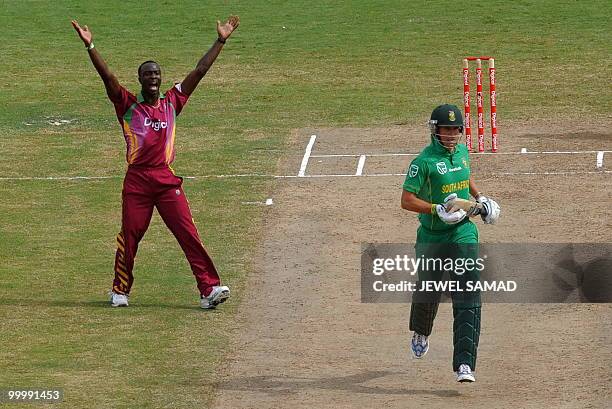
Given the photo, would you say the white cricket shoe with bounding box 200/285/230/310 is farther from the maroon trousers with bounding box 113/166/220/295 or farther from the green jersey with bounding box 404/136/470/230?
the green jersey with bounding box 404/136/470/230

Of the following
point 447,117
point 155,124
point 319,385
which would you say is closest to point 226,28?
point 155,124

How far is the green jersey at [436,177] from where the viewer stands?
12.8 m

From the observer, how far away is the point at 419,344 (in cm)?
1323

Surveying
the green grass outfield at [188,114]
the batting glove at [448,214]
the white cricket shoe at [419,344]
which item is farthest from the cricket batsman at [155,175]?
the batting glove at [448,214]

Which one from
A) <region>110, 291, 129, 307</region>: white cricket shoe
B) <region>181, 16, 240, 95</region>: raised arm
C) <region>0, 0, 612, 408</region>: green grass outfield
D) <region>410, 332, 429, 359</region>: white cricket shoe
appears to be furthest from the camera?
<region>110, 291, 129, 307</region>: white cricket shoe

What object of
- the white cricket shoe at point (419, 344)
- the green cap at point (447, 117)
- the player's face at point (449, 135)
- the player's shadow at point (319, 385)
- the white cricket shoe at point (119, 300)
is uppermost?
the green cap at point (447, 117)

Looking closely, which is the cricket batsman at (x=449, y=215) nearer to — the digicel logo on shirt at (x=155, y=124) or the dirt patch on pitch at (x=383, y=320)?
the dirt patch on pitch at (x=383, y=320)

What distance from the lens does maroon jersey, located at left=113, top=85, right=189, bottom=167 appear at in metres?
15.0

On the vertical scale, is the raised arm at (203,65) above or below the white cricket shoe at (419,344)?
above

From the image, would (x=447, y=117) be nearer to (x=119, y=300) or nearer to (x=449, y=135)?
(x=449, y=135)

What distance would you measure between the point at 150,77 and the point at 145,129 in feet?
1.74

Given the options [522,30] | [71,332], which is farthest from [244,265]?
[522,30]

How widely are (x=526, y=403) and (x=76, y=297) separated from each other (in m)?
5.61

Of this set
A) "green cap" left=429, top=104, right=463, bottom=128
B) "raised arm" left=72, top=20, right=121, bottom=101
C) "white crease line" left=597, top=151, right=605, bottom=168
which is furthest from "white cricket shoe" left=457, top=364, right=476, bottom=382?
"white crease line" left=597, top=151, right=605, bottom=168
